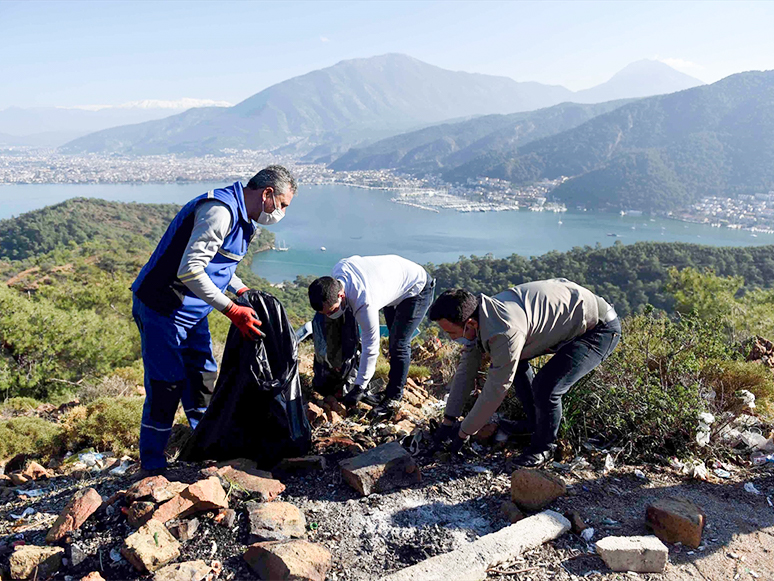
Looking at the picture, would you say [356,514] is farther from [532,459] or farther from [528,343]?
[528,343]

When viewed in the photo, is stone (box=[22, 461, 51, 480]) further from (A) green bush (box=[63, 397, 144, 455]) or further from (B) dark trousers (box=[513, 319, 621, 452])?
(B) dark trousers (box=[513, 319, 621, 452])

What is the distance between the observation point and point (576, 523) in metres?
2.45

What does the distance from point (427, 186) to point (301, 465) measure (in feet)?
358

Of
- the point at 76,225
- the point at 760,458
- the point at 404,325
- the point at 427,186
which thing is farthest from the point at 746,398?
the point at 427,186

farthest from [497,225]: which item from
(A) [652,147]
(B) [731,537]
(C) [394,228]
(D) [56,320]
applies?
(B) [731,537]

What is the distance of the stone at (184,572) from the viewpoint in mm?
1962

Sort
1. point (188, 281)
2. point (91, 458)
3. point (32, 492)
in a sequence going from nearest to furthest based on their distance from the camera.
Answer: point (188, 281), point (32, 492), point (91, 458)

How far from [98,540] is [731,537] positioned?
2994mm

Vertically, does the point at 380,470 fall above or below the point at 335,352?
below

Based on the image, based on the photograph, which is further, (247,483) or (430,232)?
(430,232)

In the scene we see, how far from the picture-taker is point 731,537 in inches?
97.3

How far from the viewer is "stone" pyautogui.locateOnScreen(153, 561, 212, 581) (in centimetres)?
196

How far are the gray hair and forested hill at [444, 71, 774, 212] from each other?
274 feet

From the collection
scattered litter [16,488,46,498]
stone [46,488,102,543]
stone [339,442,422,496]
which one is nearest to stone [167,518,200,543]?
stone [46,488,102,543]
